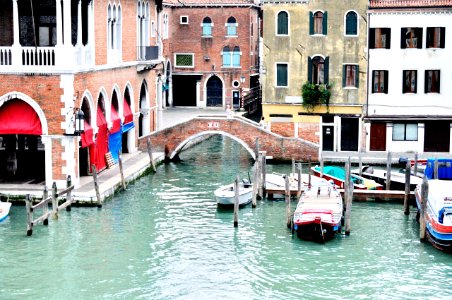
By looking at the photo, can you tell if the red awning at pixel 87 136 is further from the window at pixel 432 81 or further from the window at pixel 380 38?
the window at pixel 432 81

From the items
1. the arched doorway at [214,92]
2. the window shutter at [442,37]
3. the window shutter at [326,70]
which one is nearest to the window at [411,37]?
the window shutter at [442,37]

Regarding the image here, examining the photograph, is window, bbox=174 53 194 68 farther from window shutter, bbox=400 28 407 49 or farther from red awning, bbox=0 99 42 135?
red awning, bbox=0 99 42 135

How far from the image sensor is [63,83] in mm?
26078

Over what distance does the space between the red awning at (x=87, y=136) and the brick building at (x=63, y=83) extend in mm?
31

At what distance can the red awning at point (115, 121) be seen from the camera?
31.0 meters

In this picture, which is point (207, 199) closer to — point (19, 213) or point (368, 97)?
point (19, 213)

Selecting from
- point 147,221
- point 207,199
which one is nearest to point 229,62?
point 207,199

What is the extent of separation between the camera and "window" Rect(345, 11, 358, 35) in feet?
114

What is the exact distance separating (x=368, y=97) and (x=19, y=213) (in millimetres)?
15490

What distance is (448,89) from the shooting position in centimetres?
3425

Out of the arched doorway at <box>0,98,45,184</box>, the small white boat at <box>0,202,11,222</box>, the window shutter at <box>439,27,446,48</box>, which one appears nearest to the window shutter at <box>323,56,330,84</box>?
the window shutter at <box>439,27,446,48</box>

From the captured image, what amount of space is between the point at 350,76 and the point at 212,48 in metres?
14.8

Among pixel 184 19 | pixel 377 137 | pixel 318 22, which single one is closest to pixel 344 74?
pixel 318 22

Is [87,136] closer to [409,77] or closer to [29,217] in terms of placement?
[29,217]
